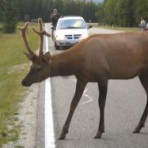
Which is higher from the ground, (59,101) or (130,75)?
(130,75)

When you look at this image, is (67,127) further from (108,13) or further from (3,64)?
(108,13)

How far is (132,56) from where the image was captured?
326 inches

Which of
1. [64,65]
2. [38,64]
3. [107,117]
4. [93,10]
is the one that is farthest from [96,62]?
[93,10]

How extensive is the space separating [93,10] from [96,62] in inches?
6448

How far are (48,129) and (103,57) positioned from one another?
1.62 metres

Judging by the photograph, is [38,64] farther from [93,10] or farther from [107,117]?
[93,10]

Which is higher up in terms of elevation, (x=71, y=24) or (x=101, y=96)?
(x=101, y=96)

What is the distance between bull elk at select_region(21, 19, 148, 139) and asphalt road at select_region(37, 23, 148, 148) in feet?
0.88

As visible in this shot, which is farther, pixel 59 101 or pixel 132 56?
pixel 59 101

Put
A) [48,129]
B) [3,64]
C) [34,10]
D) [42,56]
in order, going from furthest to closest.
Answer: [34,10]
[3,64]
[48,129]
[42,56]

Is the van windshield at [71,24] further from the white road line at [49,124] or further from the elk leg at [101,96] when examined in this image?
the elk leg at [101,96]

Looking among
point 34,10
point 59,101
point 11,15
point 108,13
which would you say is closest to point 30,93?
point 59,101

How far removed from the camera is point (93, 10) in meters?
170

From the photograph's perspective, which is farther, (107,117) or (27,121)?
(107,117)
